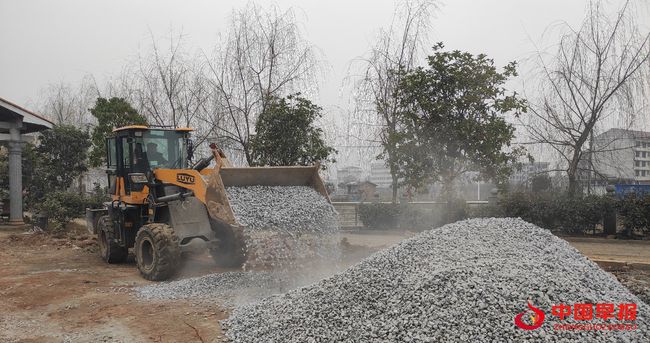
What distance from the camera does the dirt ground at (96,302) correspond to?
5.30 m

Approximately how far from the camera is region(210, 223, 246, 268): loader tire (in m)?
8.55

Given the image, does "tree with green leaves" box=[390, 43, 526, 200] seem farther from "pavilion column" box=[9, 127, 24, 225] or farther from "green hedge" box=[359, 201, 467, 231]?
"pavilion column" box=[9, 127, 24, 225]

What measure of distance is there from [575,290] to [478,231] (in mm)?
2247

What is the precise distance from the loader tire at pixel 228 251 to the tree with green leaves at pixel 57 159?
13610mm

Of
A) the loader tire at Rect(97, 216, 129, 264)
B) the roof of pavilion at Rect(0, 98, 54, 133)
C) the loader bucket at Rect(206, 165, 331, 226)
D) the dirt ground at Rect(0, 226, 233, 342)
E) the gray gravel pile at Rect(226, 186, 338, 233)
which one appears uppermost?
the roof of pavilion at Rect(0, 98, 54, 133)

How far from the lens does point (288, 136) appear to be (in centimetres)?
1288

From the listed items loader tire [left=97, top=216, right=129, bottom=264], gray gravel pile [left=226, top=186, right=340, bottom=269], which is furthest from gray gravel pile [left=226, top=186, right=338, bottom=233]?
loader tire [left=97, top=216, right=129, bottom=264]

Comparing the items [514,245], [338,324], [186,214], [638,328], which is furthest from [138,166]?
[638,328]

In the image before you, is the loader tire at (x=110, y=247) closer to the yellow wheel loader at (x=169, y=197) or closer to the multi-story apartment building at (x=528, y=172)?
the yellow wheel loader at (x=169, y=197)

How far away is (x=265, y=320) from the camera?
5227 mm

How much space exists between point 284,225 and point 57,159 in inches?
642

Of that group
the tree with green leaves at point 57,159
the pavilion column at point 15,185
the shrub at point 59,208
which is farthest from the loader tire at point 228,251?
the tree with green leaves at point 57,159

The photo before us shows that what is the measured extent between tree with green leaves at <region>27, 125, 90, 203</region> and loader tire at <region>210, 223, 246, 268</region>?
13.6 m

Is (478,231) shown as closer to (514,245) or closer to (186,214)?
(514,245)
